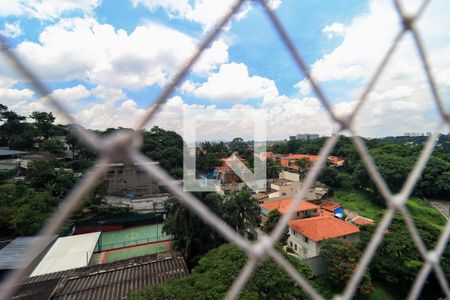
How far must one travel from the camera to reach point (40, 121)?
11039 mm

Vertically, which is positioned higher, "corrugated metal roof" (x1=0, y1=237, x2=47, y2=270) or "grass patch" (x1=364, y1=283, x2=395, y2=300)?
"corrugated metal roof" (x1=0, y1=237, x2=47, y2=270)

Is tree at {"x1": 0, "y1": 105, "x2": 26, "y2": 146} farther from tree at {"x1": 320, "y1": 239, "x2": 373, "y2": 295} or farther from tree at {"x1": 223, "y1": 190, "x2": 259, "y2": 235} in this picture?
tree at {"x1": 320, "y1": 239, "x2": 373, "y2": 295}

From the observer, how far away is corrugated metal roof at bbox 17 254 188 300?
12.8 feet

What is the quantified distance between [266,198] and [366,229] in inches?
181

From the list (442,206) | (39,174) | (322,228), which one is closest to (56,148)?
(322,228)

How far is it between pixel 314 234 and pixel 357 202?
666 centimetres

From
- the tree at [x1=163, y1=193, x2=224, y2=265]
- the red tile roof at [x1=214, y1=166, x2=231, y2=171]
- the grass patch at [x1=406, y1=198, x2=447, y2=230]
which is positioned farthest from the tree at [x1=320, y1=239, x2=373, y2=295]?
the red tile roof at [x1=214, y1=166, x2=231, y2=171]

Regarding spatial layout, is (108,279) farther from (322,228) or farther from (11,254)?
(322,228)

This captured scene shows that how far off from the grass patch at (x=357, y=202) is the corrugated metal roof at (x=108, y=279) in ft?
29.5

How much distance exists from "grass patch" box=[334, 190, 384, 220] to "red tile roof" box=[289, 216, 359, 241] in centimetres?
393

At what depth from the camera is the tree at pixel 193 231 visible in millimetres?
6164

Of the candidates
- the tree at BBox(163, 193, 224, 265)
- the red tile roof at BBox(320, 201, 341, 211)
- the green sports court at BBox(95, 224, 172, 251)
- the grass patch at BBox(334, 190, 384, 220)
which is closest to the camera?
the tree at BBox(163, 193, 224, 265)

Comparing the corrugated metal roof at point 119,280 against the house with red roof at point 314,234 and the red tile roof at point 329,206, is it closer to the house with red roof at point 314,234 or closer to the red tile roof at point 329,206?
the house with red roof at point 314,234

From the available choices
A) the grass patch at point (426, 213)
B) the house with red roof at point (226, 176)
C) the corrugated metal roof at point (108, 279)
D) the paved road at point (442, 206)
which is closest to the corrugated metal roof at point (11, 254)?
the corrugated metal roof at point (108, 279)
